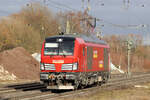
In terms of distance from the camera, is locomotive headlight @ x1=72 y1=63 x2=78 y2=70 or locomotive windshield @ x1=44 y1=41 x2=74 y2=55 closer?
locomotive headlight @ x1=72 y1=63 x2=78 y2=70

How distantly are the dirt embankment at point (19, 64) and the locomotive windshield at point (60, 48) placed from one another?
1675cm

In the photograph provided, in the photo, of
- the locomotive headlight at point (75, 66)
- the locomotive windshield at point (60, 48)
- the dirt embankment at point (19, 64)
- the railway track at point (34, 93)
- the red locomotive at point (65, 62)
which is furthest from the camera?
the dirt embankment at point (19, 64)

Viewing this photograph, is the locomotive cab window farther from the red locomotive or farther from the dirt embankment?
the dirt embankment

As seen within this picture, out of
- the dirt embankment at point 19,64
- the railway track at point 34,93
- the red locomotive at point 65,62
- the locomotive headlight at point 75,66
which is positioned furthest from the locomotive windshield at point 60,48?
the dirt embankment at point 19,64

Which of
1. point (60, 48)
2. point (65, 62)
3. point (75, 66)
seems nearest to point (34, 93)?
point (65, 62)

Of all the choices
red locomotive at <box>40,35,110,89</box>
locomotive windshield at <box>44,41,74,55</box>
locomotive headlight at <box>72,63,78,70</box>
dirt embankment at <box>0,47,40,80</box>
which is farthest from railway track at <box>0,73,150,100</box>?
dirt embankment at <box>0,47,40,80</box>

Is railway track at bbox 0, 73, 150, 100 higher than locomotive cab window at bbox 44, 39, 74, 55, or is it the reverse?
locomotive cab window at bbox 44, 39, 74, 55

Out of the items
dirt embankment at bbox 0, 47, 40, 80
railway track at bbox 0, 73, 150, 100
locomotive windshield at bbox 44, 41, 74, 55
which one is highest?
locomotive windshield at bbox 44, 41, 74, 55

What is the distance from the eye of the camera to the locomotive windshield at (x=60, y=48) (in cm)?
2328

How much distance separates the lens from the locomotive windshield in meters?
23.3

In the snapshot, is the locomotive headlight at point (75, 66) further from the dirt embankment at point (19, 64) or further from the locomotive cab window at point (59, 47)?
the dirt embankment at point (19, 64)

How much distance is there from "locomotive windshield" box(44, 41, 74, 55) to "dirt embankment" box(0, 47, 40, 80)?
1675 centimetres

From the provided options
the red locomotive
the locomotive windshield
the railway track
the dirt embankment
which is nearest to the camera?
the railway track

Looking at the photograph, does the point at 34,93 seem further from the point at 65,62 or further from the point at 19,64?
the point at 19,64
